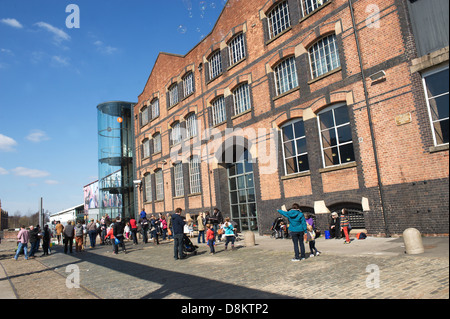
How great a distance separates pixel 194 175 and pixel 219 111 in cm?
516

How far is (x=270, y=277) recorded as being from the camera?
7.26m

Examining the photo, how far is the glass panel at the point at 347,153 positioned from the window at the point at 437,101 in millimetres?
3122

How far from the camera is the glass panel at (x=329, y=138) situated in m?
13.8

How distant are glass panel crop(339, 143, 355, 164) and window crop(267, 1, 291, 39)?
22.4ft

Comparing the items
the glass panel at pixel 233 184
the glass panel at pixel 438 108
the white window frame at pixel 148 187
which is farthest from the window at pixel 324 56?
the white window frame at pixel 148 187

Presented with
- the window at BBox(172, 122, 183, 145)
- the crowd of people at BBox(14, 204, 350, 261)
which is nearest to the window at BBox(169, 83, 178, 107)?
the window at BBox(172, 122, 183, 145)

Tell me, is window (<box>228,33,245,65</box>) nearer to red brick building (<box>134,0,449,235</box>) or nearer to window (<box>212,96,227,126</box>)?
red brick building (<box>134,0,449,235</box>)

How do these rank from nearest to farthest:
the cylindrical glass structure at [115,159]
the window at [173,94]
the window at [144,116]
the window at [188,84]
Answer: the window at [188,84], the window at [173,94], the window at [144,116], the cylindrical glass structure at [115,159]

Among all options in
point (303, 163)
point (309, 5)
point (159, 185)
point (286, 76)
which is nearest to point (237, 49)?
point (286, 76)

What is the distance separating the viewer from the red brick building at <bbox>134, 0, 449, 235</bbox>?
10828 mm

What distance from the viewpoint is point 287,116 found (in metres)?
15.5

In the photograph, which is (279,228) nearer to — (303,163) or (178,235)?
(303,163)

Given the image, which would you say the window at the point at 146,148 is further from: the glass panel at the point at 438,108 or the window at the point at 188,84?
the glass panel at the point at 438,108

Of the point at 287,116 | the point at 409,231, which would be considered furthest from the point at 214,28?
the point at 409,231
